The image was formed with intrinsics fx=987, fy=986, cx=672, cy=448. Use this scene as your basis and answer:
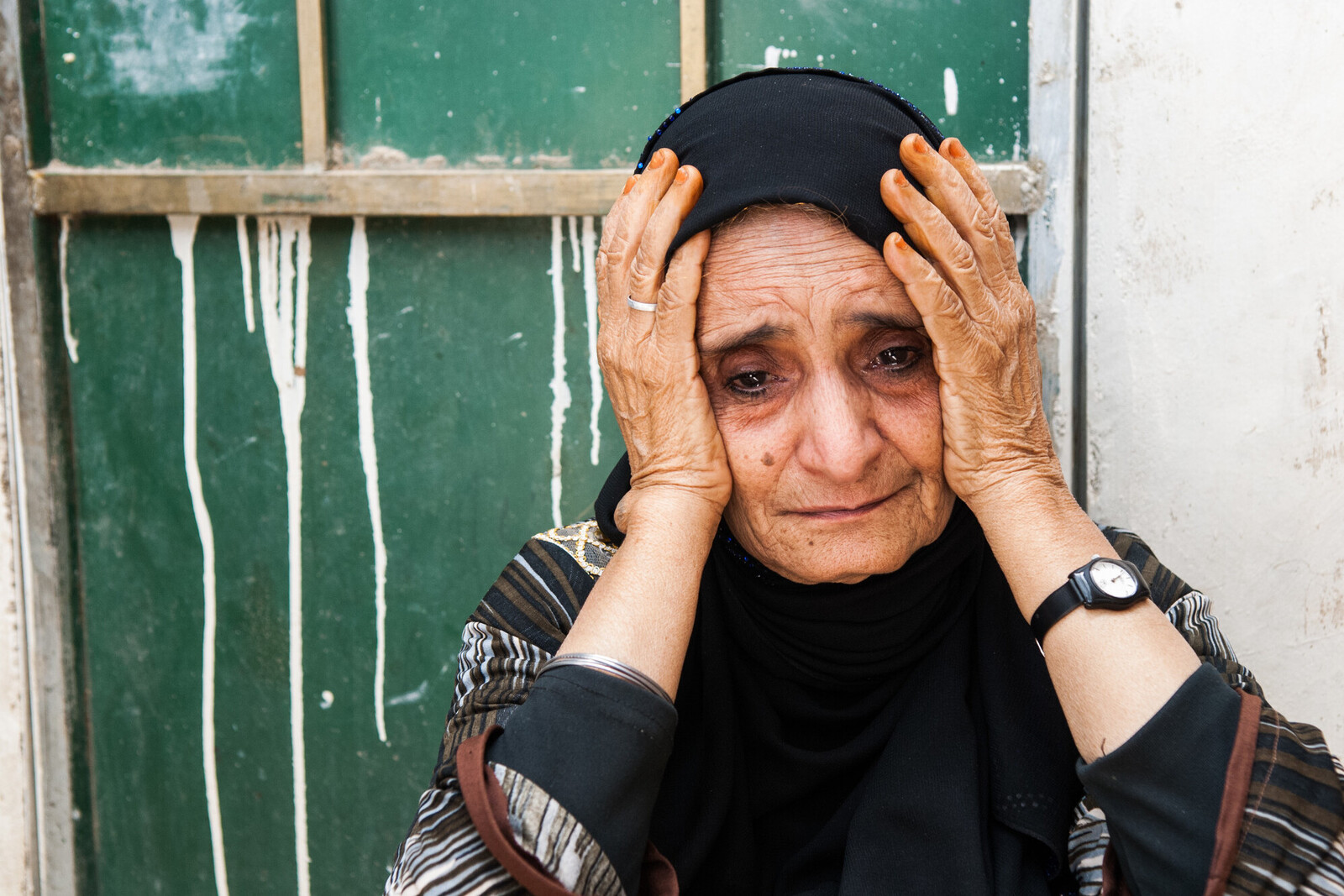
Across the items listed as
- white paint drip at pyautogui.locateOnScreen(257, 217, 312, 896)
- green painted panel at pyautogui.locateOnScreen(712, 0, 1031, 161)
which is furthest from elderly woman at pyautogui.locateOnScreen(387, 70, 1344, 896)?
white paint drip at pyautogui.locateOnScreen(257, 217, 312, 896)

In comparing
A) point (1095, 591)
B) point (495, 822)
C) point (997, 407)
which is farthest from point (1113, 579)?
point (495, 822)

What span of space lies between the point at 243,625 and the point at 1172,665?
206cm

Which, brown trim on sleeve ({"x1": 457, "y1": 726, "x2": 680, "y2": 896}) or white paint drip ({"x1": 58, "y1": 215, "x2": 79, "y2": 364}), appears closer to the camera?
brown trim on sleeve ({"x1": 457, "y1": 726, "x2": 680, "y2": 896})

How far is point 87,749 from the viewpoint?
8.16 ft

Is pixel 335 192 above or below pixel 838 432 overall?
above

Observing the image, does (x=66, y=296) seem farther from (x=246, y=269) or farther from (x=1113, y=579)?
(x=1113, y=579)

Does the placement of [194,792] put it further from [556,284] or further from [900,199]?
[900,199]

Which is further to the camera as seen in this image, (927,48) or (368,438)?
(368,438)

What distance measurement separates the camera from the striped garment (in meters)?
1.10

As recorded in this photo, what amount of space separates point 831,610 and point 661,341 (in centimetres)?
46

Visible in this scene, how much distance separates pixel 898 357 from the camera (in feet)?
4.58

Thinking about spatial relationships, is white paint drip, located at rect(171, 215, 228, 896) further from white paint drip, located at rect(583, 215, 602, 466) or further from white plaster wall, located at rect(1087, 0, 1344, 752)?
white plaster wall, located at rect(1087, 0, 1344, 752)

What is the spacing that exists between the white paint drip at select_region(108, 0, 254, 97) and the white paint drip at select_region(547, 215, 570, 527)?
0.82 m

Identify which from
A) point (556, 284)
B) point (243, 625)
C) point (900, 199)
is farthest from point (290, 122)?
point (900, 199)
